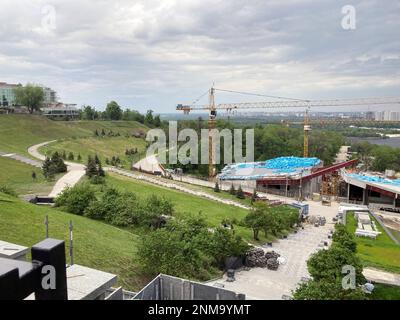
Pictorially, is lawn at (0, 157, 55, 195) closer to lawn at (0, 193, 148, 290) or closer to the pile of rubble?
lawn at (0, 193, 148, 290)

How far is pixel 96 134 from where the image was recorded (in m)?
87.6

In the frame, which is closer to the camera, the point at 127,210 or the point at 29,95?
the point at 127,210

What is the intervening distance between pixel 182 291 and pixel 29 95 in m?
90.3

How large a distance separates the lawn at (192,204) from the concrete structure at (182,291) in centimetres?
1750

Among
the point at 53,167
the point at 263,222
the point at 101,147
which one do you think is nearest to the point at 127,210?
the point at 263,222

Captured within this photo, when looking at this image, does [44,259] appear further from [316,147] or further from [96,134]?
[316,147]

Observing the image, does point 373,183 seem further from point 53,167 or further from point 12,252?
point 12,252

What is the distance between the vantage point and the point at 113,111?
121250 millimetres

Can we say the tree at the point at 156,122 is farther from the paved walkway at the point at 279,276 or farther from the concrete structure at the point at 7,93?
the paved walkway at the point at 279,276

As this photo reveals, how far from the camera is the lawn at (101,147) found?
66.7 metres

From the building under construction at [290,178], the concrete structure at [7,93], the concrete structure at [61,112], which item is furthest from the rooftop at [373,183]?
the concrete structure at [7,93]

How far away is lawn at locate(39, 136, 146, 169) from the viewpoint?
66.7 meters

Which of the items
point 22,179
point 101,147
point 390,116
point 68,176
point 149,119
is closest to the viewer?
point 22,179
